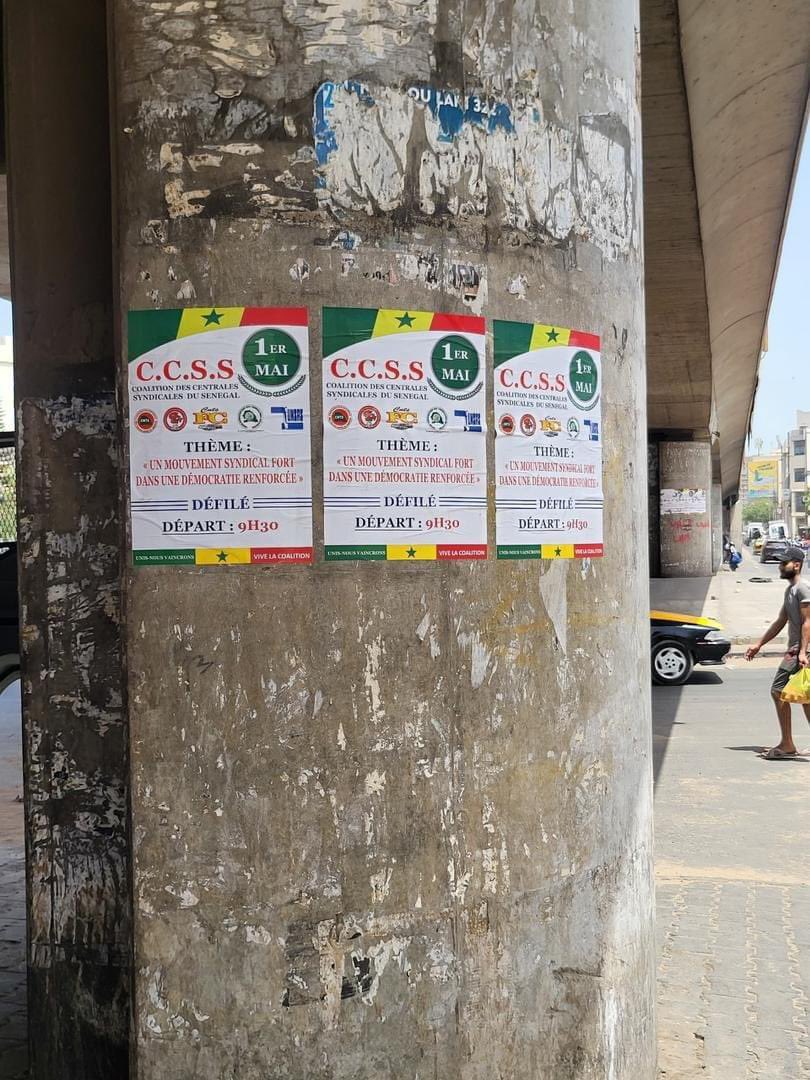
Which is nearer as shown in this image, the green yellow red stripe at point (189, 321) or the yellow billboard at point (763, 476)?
the green yellow red stripe at point (189, 321)

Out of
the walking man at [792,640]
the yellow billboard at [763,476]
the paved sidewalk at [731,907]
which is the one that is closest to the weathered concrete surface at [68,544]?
the paved sidewalk at [731,907]

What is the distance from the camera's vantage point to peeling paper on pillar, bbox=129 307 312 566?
3268mm

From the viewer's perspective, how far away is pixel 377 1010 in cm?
324

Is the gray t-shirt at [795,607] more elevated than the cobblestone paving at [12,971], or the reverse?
the gray t-shirt at [795,607]

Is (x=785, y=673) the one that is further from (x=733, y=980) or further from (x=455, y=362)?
(x=455, y=362)

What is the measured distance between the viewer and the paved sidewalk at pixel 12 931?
4488mm

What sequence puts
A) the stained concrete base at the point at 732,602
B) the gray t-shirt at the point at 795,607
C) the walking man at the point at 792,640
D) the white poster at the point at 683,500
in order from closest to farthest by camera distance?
the walking man at the point at 792,640, the gray t-shirt at the point at 795,607, the stained concrete base at the point at 732,602, the white poster at the point at 683,500

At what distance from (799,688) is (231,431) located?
25.1 feet

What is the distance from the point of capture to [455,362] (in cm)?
339

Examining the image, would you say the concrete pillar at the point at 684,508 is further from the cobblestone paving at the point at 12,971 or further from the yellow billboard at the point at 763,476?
the yellow billboard at the point at 763,476

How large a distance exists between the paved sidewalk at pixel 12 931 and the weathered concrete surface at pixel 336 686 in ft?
5.09

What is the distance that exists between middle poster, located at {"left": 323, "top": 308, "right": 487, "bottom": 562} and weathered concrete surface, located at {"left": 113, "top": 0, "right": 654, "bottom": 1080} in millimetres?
76

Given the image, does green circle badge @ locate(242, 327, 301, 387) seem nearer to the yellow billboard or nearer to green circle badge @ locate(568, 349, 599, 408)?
green circle badge @ locate(568, 349, 599, 408)

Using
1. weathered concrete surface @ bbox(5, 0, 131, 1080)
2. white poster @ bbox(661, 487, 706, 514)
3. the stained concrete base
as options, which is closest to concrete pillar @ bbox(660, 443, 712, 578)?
white poster @ bbox(661, 487, 706, 514)
